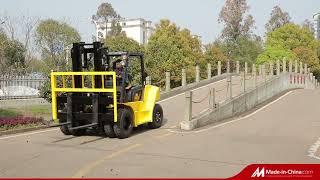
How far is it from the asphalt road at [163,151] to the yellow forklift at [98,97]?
0.40 m

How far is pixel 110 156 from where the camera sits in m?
Result: 10.0

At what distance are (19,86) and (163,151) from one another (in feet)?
72.4

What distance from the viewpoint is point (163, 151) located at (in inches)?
424

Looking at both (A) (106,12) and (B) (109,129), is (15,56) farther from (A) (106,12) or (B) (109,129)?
(A) (106,12)

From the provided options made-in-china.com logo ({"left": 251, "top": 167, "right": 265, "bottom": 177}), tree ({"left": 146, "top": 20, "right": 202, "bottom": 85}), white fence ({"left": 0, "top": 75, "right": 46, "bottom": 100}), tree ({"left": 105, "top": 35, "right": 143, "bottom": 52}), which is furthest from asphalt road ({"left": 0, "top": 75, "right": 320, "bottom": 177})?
tree ({"left": 146, "top": 20, "right": 202, "bottom": 85})

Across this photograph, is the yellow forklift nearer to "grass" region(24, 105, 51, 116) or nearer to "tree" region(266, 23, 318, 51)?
"grass" region(24, 105, 51, 116)

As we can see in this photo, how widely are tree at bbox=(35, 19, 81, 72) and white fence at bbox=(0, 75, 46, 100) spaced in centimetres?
701

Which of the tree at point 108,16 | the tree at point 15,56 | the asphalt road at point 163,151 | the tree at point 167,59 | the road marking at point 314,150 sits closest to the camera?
the asphalt road at point 163,151

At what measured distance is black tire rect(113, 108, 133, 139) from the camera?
12328 mm

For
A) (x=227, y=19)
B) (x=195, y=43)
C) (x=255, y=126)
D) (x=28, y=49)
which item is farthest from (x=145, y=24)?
(x=255, y=126)

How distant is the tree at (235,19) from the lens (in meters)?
65.2

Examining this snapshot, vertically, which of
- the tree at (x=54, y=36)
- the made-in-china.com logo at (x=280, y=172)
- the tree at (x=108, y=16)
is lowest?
the made-in-china.com logo at (x=280, y=172)

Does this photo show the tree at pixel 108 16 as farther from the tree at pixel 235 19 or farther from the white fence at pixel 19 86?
the white fence at pixel 19 86

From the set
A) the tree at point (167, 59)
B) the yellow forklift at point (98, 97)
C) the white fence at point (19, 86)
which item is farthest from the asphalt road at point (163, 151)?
the tree at point (167, 59)
